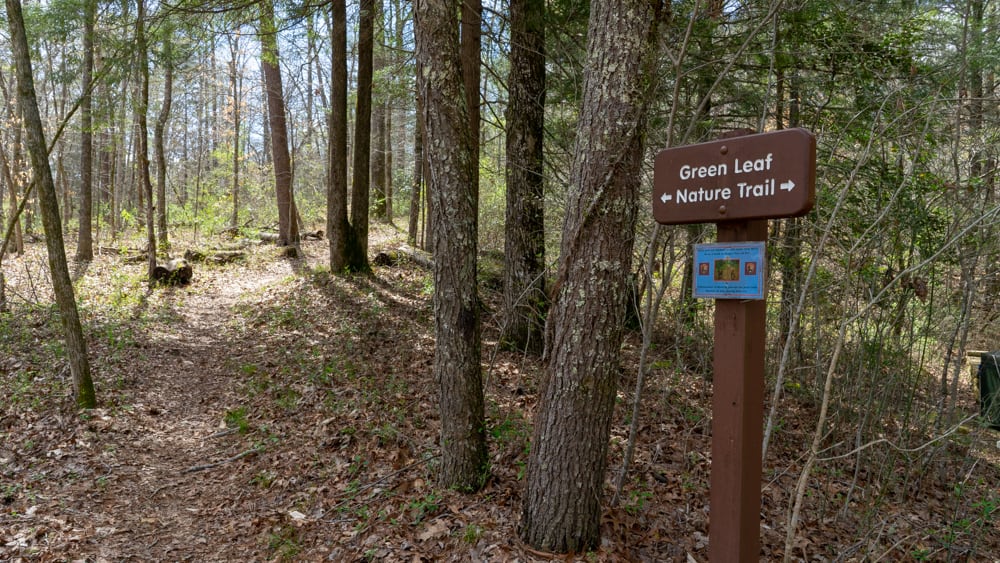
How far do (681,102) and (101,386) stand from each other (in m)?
8.29

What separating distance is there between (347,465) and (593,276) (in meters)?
3.36

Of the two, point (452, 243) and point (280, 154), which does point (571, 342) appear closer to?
point (452, 243)

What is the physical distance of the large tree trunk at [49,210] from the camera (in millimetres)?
6512

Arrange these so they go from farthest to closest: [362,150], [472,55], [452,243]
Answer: [362,150] < [472,55] < [452,243]

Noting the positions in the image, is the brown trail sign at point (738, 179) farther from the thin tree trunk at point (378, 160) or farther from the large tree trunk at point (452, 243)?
the thin tree trunk at point (378, 160)

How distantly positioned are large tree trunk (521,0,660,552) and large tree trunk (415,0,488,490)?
94cm

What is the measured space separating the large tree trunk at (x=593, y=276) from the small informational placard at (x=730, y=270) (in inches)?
34.7

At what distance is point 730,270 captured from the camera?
2.61 m

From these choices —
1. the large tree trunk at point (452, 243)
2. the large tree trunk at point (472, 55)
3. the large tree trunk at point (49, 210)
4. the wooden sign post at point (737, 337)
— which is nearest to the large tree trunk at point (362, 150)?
the large tree trunk at point (472, 55)

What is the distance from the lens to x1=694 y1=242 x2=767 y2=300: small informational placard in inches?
99.9

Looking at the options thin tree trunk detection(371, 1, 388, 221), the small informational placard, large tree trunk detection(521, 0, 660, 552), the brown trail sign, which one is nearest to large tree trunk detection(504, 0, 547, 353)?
large tree trunk detection(521, 0, 660, 552)

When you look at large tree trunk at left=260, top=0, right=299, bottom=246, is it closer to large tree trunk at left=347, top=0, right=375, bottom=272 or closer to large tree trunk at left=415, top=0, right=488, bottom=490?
large tree trunk at left=347, top=0, right=375, bottom=272

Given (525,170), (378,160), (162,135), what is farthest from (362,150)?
(378,160)

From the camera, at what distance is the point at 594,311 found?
355cm
